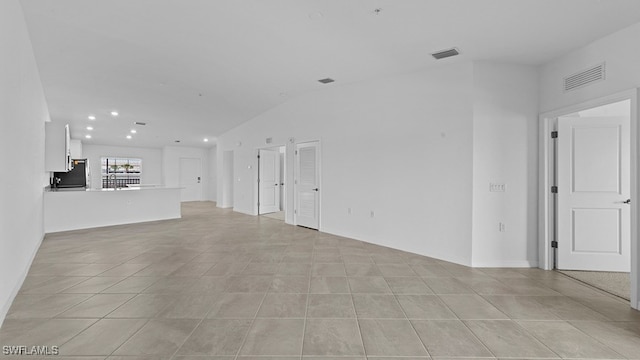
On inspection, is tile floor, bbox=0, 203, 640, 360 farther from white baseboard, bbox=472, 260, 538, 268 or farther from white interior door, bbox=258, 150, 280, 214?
white interior door, bbox=258, 150, 280, 214

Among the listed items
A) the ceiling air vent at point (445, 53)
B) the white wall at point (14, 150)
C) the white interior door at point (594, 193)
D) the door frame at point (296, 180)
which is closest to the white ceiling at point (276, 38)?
the ceiling air vent at point (445, 53)

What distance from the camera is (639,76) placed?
2.77 meters

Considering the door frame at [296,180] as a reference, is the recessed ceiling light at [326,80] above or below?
above

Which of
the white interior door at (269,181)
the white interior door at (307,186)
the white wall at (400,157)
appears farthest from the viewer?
the white interior door at (269,181)

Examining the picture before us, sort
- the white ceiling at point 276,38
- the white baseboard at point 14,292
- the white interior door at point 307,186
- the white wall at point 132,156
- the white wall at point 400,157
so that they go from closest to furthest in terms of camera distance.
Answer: the white baseboard at point 14,292 < the white ceiling at point 276,38 < the white wall at point 400,157 < the white interior door at point 307,186 < the white wall at point 132,156

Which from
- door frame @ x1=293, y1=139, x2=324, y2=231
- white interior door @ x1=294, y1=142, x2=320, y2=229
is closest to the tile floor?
door frame @ x1=293, y1=139, x2=324, y2=231

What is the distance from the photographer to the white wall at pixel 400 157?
4.07m

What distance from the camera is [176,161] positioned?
12.7 m

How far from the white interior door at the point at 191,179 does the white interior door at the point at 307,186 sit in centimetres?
824

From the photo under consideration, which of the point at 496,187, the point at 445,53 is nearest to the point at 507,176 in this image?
the point at 496,187

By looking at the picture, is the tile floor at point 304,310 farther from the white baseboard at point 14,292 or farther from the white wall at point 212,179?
the white wall at point 212,179

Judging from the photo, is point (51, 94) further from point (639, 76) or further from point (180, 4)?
point (639, 76)

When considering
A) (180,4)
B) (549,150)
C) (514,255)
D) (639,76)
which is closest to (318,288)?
(514,255)

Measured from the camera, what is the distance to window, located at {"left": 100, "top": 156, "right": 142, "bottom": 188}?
12547mm
